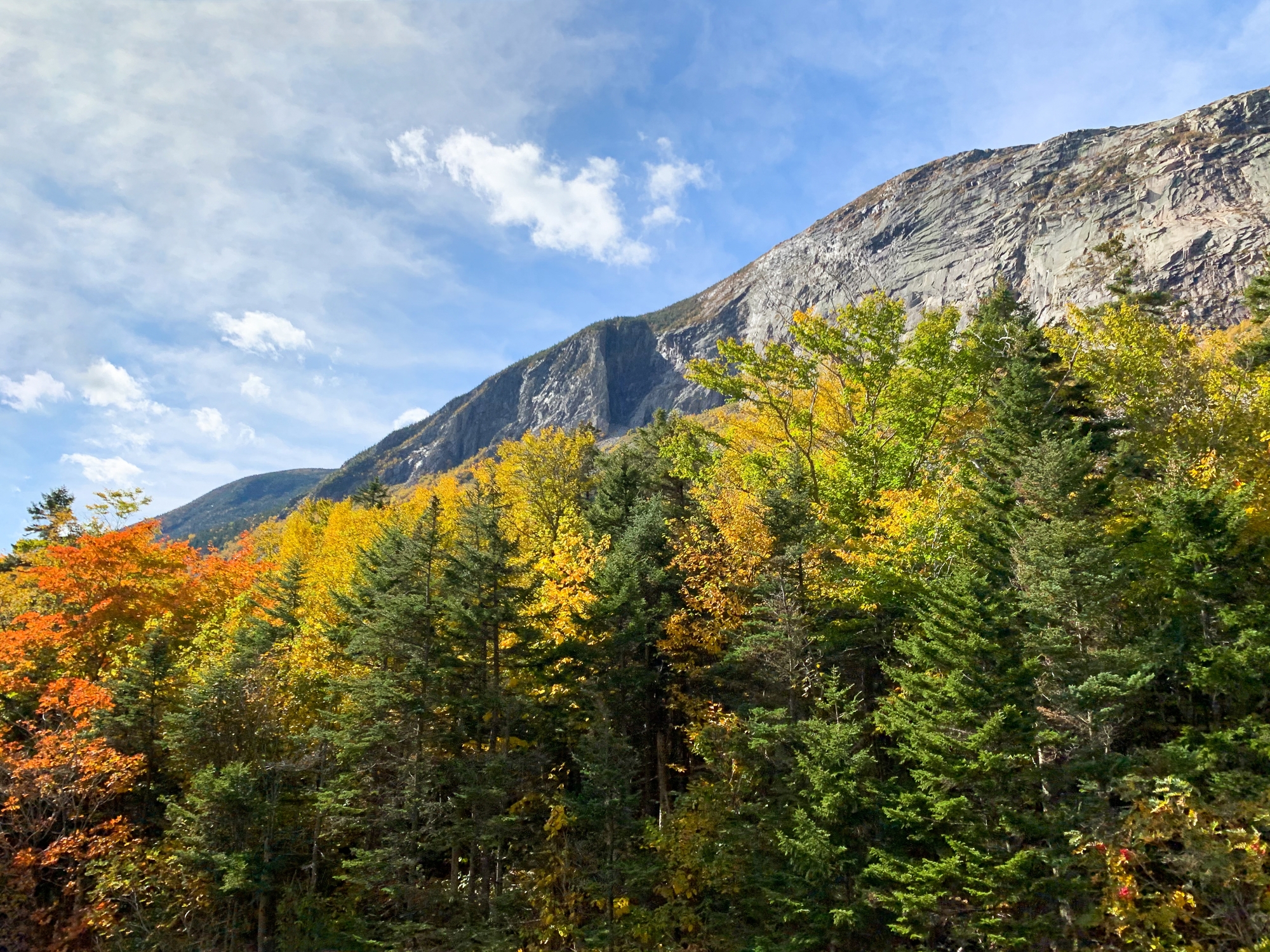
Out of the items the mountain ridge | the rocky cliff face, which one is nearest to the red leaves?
the mountain ridge

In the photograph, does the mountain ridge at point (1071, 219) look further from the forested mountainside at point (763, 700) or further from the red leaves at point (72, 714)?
the red leaves at point (72, 714)

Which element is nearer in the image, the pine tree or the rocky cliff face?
the pine tree

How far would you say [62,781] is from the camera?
15719mm

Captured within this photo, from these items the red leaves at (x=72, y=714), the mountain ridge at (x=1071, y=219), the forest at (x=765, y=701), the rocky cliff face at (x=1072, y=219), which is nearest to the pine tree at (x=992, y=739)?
the forest at (x=765, y=701)

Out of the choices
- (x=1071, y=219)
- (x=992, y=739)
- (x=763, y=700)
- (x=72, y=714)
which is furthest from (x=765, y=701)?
(x=1071, y=219)

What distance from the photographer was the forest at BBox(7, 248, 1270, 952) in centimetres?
1165

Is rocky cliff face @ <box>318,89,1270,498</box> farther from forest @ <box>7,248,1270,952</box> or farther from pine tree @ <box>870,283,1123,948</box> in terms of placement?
pine tree @ <box>870,283,1123,948</box>

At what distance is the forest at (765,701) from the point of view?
1165 centimetres

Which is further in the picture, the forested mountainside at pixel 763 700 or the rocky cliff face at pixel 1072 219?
the rocky cliff face at pixel 1072 219

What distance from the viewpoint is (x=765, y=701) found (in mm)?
15422

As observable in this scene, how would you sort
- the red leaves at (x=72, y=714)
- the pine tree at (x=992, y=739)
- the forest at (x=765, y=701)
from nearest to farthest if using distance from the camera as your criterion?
1. the pine tree at (x=992, y=739)
2. the forest at (x=765, y=701)
3. the red leaves at (x=72, y=714)

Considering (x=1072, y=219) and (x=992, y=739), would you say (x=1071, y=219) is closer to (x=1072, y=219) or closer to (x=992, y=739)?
(x=1072, y=219)

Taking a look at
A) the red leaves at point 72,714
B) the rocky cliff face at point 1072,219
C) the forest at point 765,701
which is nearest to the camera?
the forest at point 765,701

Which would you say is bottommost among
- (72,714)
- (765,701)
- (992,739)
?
(992,739)
